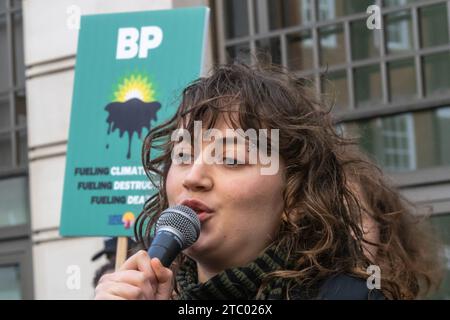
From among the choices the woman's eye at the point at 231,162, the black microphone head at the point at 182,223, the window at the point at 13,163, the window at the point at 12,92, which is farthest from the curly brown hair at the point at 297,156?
the window at the point at 12,92

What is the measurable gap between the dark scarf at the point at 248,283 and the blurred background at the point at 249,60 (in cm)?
334

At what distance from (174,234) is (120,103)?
282 cm

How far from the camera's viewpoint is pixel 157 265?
2.14 meters

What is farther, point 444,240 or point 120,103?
point 444,240

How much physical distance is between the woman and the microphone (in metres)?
0.04

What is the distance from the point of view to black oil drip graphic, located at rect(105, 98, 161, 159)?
480 cm

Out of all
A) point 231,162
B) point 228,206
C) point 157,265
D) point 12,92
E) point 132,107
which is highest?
point 12,92

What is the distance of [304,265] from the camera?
7.97 ft

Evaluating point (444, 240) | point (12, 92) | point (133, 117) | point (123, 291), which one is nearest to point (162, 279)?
point (123, 291)

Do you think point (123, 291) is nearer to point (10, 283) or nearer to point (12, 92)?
point (10, 283)

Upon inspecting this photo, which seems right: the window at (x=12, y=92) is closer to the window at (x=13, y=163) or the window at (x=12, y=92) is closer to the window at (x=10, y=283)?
the window at (x=13, y=163)

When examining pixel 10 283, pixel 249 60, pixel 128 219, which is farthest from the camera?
pixel 10 283
